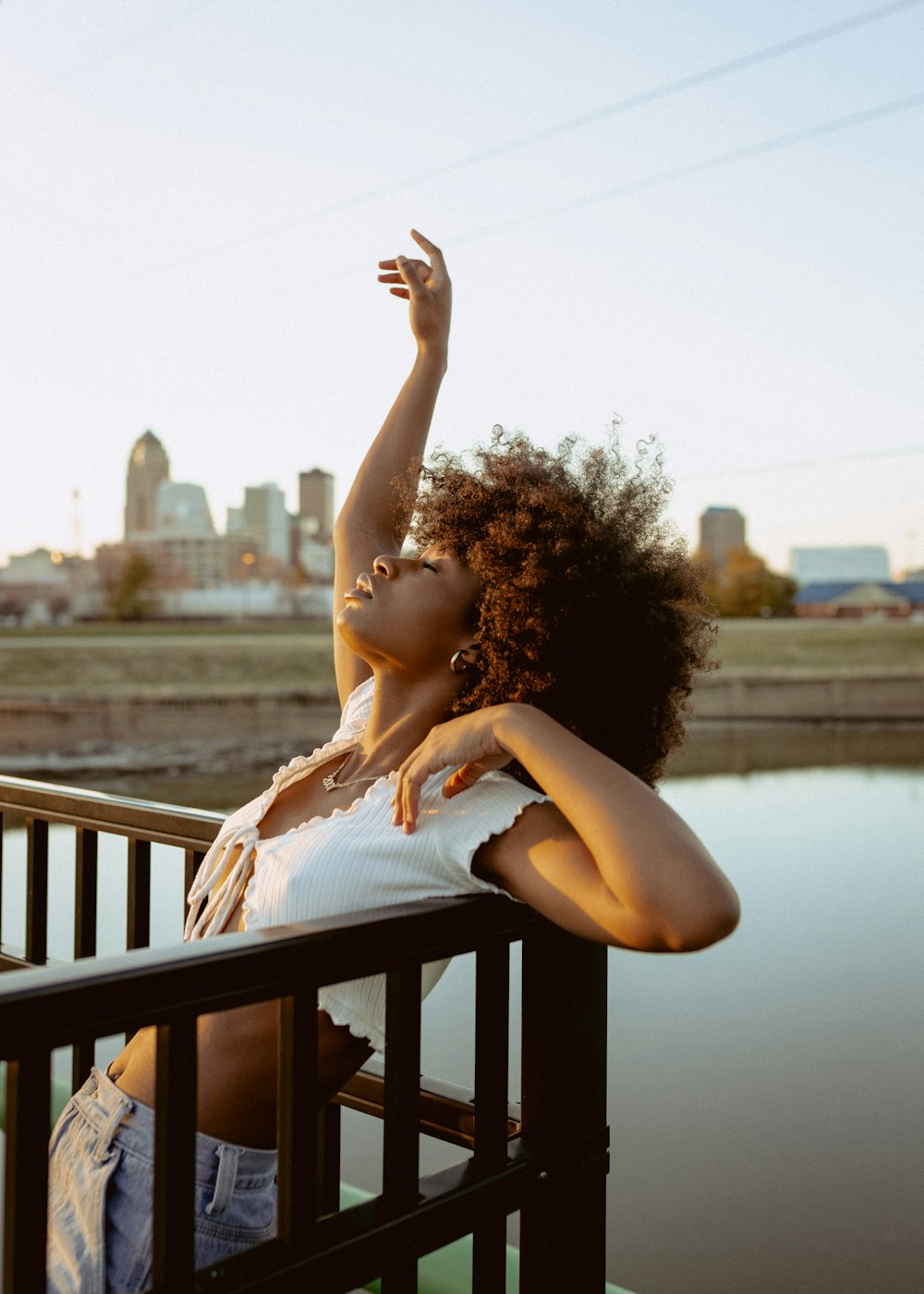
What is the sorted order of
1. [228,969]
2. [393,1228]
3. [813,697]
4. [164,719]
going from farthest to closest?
[813,697] < [164,719] < [393,1228] < [228,969]

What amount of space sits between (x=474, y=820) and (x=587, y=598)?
11.4 inches

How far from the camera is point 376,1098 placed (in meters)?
1.33

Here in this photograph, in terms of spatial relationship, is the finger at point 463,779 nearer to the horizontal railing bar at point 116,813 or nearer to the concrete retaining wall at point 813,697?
the horizontal railing bar at point 116,813

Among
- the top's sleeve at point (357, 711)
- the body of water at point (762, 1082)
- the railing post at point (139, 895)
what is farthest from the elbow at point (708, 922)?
the body of water at point (762, 1082)

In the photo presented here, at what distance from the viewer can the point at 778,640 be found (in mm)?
31156

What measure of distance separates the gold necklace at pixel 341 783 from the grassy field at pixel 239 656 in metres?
20.0

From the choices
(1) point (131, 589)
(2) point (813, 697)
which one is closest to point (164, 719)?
(2) point (813, 697)

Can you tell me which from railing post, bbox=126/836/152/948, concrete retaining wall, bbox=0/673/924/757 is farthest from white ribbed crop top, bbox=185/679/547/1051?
concrete retaining wall, bbox=0/673/924/757

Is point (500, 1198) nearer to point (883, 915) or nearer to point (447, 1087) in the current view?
point (447, 1087)

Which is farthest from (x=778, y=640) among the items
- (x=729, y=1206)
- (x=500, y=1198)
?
(x=500, y=1198)

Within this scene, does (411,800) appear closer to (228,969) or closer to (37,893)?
(228,969)

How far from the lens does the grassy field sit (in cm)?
2523

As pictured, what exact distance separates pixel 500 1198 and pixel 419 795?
1.23 feet

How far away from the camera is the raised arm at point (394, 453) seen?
1598 mm
